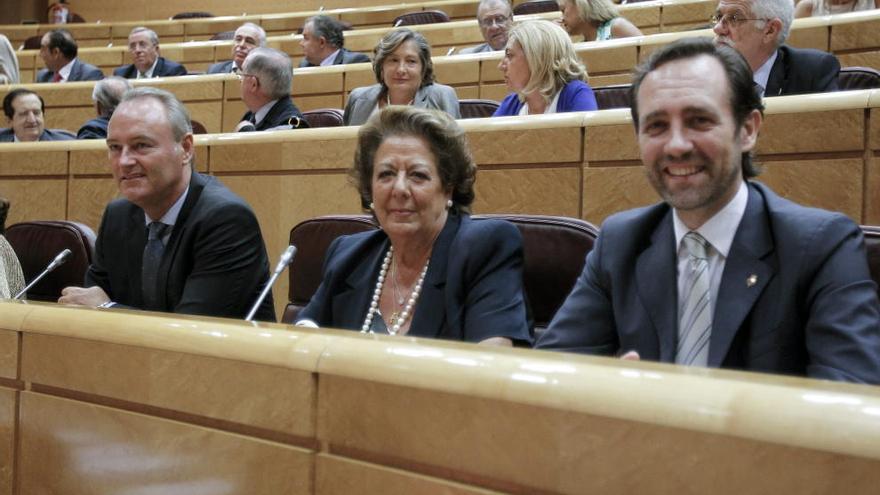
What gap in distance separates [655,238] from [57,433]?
478mm

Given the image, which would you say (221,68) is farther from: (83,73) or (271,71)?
(271,71)

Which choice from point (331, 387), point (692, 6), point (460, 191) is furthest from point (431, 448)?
point (692, 6)

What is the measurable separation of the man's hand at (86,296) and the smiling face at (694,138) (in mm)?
724

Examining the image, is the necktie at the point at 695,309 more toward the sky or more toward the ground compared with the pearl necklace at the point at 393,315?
more toward the sky

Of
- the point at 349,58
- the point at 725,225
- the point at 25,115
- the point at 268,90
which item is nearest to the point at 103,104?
the point at 25,115

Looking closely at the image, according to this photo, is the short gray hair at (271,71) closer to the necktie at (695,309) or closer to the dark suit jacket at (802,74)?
the dark suit jacket at (802,74)

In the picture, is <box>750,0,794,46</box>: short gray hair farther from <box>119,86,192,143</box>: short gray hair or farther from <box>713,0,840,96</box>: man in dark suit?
<box>119,86,192,143</box>: short gray hair

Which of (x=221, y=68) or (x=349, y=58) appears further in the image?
(x=221, y=68)

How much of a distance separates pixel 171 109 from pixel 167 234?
0.54 ft

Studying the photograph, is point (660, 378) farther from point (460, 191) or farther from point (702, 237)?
point (460, 191)

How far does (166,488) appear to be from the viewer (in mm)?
623

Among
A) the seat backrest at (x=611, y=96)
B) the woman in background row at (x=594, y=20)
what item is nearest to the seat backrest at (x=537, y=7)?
the woman in background row at (x=594, y=20)

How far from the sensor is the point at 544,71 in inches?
63.1

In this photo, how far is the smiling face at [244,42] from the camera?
114 inches
